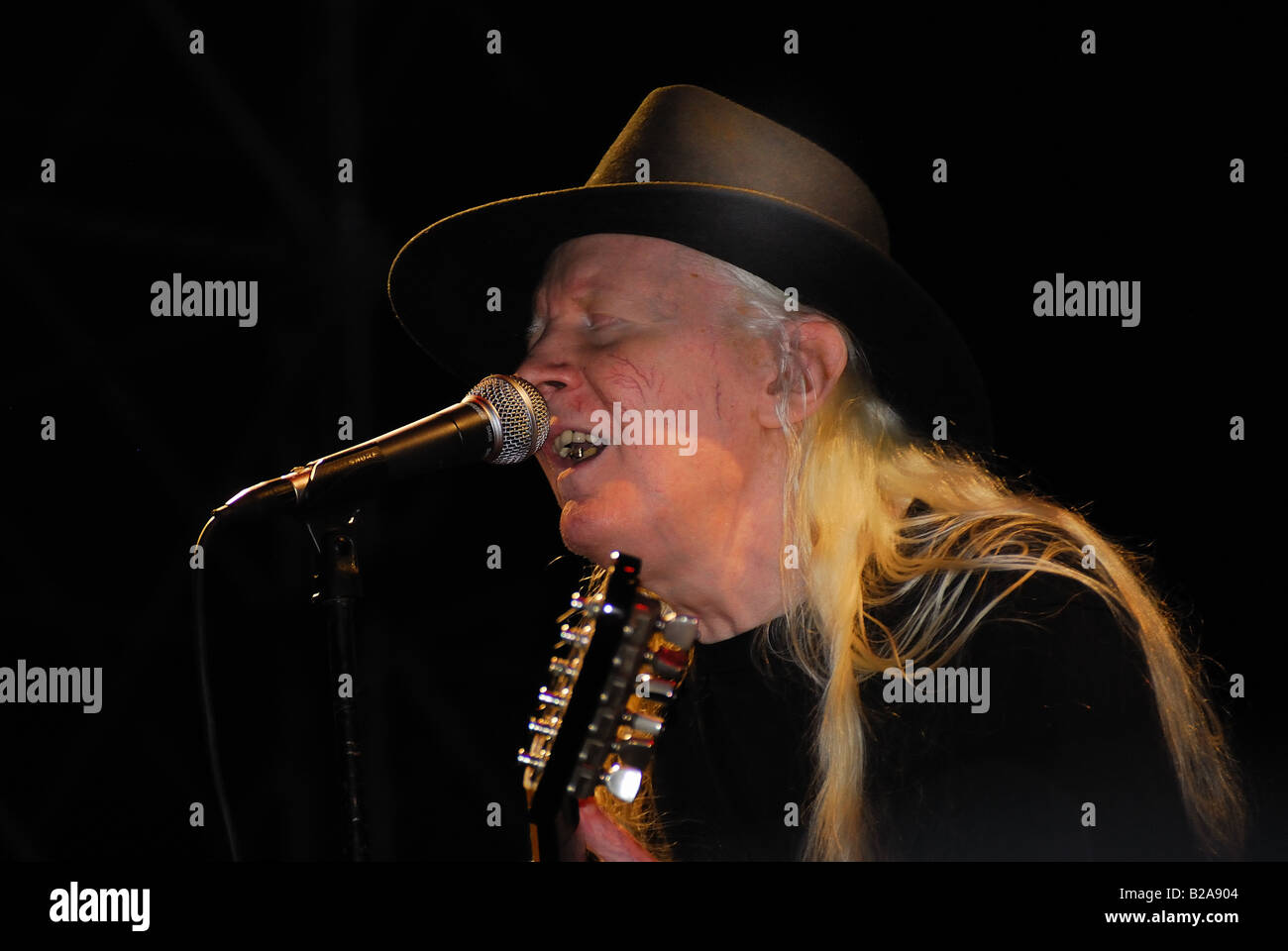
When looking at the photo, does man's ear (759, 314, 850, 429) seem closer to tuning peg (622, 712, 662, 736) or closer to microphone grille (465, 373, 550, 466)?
microphone grille (465, 373, 550, 466)

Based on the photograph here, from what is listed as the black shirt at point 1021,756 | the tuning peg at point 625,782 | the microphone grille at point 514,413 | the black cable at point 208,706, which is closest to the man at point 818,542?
the black shirt at point 1021,756

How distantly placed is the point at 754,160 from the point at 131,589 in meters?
2.21

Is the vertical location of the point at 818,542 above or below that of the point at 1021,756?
above

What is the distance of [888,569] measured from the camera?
7.89 ft

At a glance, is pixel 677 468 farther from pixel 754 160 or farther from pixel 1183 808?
pixel 1183 808

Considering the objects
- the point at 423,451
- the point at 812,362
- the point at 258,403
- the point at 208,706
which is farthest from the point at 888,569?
the point at 258,403

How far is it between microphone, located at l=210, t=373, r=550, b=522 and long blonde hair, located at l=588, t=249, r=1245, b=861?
24.0 inches

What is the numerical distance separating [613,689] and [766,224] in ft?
A: 3.34

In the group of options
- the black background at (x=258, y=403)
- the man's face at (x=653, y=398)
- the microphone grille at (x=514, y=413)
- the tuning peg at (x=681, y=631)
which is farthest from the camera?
the black background at (x=258, y=403)

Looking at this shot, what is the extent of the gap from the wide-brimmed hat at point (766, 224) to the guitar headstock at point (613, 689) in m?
0.84

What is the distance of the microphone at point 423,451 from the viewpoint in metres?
1.82

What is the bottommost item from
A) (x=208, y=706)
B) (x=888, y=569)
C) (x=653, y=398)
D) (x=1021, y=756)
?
(x=1021, y=756)

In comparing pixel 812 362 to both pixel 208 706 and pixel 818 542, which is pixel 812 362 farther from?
pixel 208 706

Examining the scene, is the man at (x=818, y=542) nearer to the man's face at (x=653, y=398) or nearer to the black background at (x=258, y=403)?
the man's face at (x=653, y=398)
